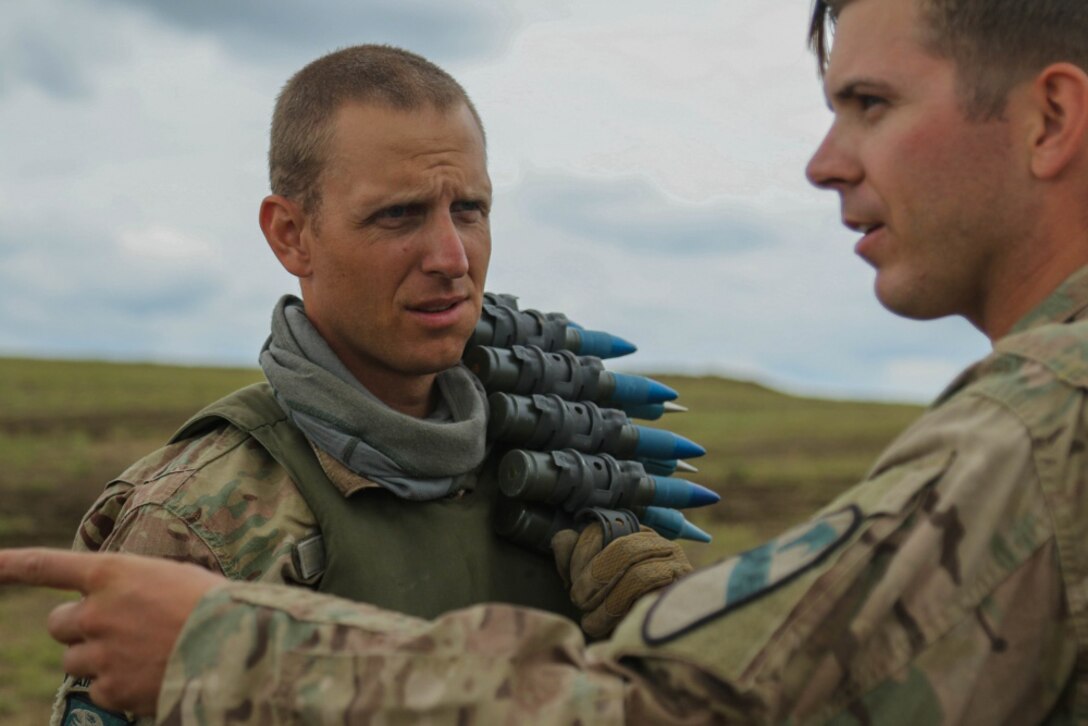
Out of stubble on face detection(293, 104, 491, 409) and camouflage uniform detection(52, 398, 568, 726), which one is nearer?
camouflage uniform detection(52, 398, 568, 726)

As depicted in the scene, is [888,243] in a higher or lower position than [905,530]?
higher

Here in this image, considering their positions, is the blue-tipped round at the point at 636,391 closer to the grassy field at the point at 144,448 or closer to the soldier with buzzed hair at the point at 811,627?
the soldier with buzzed hair at the point at 811,627

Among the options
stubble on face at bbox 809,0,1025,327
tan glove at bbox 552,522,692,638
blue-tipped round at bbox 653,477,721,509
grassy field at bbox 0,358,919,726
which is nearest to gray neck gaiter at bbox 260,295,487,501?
tan glove at bbox 552,522,692,638

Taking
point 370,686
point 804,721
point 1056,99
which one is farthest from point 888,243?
point 370,686

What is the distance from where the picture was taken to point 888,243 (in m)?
2.76

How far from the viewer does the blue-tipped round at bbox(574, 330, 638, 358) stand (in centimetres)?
531

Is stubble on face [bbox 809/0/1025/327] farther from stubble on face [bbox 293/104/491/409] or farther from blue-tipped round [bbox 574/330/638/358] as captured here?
blue-tipped round [bbox 574/330/638/358]

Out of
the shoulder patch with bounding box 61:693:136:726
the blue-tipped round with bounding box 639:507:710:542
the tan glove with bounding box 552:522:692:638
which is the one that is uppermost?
the blue-tipped round with bounding box 639:507:710:542

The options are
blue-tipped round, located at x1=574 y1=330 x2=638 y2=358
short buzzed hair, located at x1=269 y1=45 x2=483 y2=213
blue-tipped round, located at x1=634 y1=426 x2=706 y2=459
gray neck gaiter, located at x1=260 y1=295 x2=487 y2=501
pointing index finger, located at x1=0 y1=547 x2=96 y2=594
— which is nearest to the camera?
pointing index finger, located at x1=0 y1=547 x2=96 y2=594

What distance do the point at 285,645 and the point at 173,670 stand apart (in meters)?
0.21

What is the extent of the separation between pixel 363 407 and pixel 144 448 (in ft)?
70.8

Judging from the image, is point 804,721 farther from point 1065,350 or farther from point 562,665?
point 1065,350

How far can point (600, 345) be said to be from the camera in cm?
538

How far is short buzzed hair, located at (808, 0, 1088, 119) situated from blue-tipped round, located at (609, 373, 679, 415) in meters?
2.60
